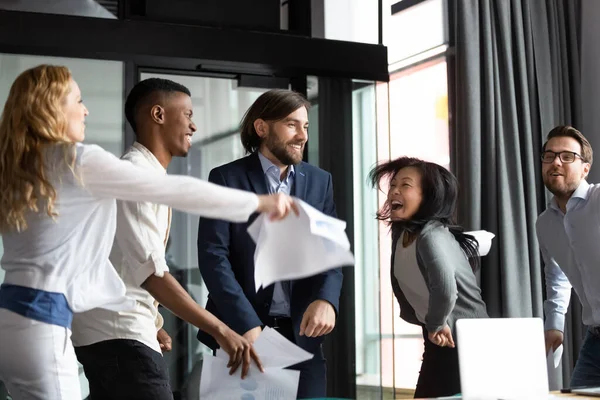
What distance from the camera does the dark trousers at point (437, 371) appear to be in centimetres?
333

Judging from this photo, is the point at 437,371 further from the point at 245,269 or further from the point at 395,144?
the point at 395,144

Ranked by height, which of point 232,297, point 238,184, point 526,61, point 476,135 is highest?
point 526,61

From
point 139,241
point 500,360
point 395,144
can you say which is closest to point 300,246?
point 139,241

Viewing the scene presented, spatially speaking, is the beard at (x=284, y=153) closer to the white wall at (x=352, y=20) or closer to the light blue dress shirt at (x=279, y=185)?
the light blue dress shirt at (x=279, y=185)

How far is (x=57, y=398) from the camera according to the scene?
1935mm

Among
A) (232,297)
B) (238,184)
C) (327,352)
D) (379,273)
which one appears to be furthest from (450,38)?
(232,297)

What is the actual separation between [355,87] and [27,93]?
2.60m

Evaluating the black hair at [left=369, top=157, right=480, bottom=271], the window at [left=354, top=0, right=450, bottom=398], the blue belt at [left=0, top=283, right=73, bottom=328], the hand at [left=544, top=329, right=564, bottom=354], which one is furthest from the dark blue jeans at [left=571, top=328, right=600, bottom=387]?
the blue belt at [left=0, top=283, right=73, bottom=328]

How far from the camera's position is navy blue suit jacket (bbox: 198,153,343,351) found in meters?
2.99

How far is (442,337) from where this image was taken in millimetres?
3332

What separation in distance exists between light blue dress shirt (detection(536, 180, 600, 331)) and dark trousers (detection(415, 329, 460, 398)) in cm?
71

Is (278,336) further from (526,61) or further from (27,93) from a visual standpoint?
(526,61)

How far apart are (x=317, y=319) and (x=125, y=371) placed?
831 millimetres

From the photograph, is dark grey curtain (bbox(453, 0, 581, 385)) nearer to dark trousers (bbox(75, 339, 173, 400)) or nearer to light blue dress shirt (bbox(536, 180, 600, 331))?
light blue dress shirt (bbox(536, 180, 600, 331))
